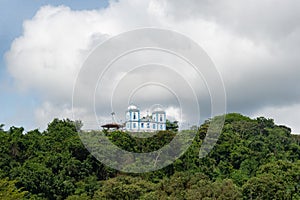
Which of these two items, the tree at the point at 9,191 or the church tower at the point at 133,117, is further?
the church tower at the point at 133,117

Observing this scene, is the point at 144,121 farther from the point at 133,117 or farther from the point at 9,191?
the point at 9,191

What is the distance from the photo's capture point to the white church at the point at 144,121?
84.0 ft

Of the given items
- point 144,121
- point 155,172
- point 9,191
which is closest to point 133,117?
point 144,121

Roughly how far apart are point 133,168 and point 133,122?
2.63 meters

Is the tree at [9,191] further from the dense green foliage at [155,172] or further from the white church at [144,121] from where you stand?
the white church at [144,121]

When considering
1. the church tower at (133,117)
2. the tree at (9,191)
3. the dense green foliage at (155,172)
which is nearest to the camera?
the tree at (9,191)

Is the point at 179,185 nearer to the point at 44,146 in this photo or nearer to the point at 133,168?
the point at 133,168

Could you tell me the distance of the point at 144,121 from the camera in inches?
1067

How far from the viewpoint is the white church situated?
25.6 meters

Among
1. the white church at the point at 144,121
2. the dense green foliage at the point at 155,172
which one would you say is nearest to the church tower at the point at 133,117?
the white church at the point at 144,121

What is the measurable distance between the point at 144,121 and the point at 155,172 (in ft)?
11.4

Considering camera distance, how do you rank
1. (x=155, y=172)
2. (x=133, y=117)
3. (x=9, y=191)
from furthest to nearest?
(x=155, y=172) < (x=133, y=117) < (x=9, y=191)

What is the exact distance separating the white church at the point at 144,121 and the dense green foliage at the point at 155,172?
5.27 feet

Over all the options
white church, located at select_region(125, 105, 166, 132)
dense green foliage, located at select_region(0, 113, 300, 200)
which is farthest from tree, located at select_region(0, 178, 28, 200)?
white church, located at select_region(125, 105, 166, 132)
